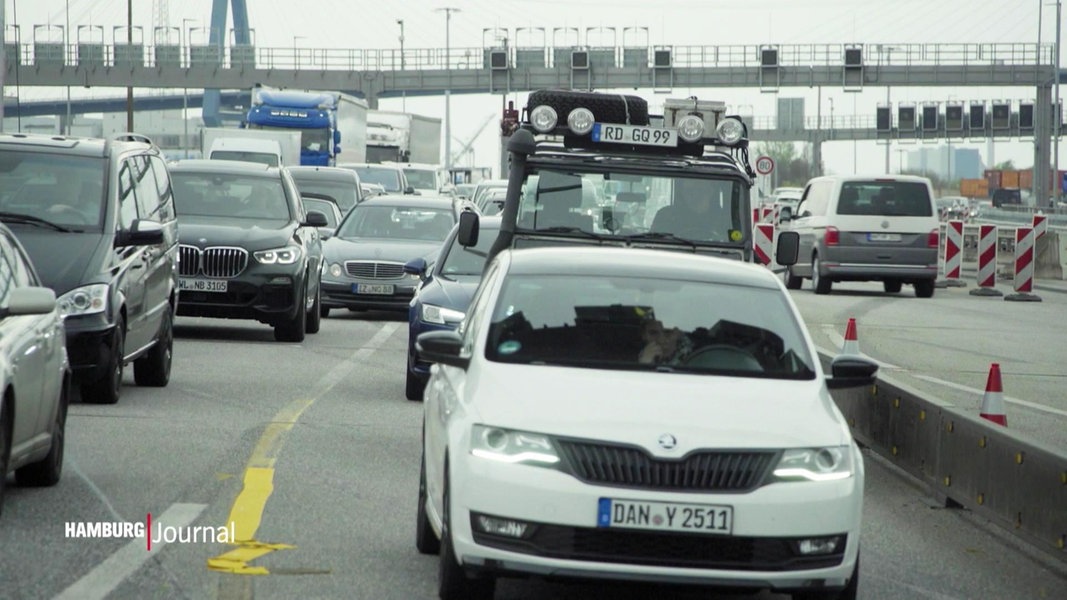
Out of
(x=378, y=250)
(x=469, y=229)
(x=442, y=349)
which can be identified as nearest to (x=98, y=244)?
(x=469, y=229)

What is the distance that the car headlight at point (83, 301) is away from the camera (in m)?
12.8

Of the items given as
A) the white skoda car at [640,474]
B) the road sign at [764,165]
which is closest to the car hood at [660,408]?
the white skoda car at [640,474]

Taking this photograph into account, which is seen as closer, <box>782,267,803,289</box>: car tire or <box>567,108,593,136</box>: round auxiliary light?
<box>567,108,593,136</box>: round auxiliary light

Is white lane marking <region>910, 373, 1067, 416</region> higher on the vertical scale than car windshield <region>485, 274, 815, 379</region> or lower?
lower

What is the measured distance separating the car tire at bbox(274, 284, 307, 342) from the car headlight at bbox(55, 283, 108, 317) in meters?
6.67

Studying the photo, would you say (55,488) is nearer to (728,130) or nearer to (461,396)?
(461,396)

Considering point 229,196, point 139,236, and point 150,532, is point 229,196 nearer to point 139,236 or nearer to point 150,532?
point 139,236

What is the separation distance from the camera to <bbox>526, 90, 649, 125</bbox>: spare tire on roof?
14227 mm

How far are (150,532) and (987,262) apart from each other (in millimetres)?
29109

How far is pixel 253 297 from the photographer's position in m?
19.4

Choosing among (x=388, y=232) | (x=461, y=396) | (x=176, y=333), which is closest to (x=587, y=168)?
(x=461, y=396)

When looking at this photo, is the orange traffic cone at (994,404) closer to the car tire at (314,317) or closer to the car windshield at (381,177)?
the car tire at (314,317)

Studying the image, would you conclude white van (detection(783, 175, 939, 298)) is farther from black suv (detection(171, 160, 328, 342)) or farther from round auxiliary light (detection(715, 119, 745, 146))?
round auxiliary light (detection(715, 119, 745, 146))

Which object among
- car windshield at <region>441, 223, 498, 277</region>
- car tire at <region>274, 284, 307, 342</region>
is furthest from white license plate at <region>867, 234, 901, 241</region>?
car windshield at <region>441, 223, 498, 277</region>
